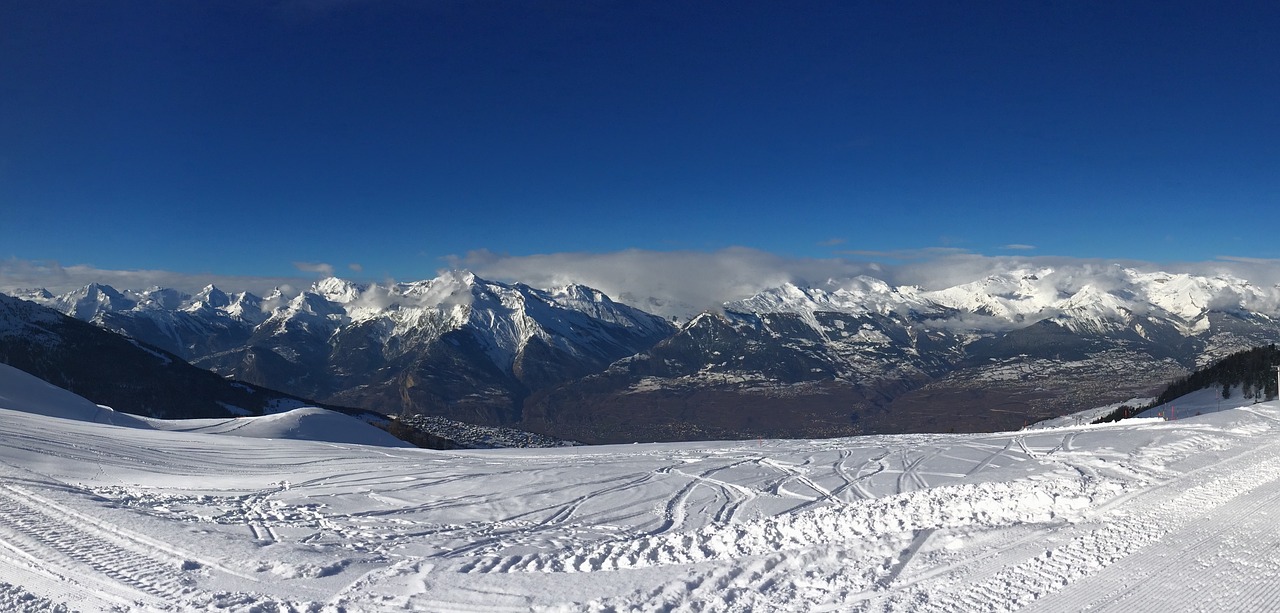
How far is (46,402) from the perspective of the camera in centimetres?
4719

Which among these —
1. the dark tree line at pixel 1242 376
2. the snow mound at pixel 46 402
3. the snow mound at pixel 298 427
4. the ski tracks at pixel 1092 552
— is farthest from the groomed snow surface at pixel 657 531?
the dark tree line at pixel 1242 376

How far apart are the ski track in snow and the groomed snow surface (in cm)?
6

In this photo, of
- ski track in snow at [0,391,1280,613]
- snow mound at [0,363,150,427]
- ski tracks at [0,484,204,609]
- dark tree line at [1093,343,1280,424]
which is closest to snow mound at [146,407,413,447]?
snow mound at [0,363,150,427]

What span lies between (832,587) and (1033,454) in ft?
53.8

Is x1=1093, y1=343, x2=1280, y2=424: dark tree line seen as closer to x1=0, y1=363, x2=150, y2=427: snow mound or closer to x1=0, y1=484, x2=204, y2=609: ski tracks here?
x1=0, y1=484, x2=204, y2=609: ski tracks

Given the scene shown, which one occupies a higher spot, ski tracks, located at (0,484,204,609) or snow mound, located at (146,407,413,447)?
ski tracks, located at (0,484,204,609)

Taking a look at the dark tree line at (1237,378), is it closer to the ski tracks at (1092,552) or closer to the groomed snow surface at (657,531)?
the ski tracks at (1092,552)

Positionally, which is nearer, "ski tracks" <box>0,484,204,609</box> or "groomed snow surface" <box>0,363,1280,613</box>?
"groomed snow surface" <box>0,363,1280,613</box>

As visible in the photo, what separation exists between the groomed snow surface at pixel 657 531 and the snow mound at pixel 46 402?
23834 mm

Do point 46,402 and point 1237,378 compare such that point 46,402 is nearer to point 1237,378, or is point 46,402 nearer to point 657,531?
point 657,531

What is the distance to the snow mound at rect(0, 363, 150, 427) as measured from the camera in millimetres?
43500

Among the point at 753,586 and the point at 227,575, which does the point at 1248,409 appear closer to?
the point at 753,586

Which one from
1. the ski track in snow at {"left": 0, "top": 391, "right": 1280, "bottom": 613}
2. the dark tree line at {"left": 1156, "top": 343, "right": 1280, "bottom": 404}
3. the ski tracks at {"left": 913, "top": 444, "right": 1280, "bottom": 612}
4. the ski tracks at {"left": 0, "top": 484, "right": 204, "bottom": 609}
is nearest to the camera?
the ski tracks at {"left": 913, "top": 444, "right": 1280, "bottom": 612}

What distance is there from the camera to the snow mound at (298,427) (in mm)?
44691
